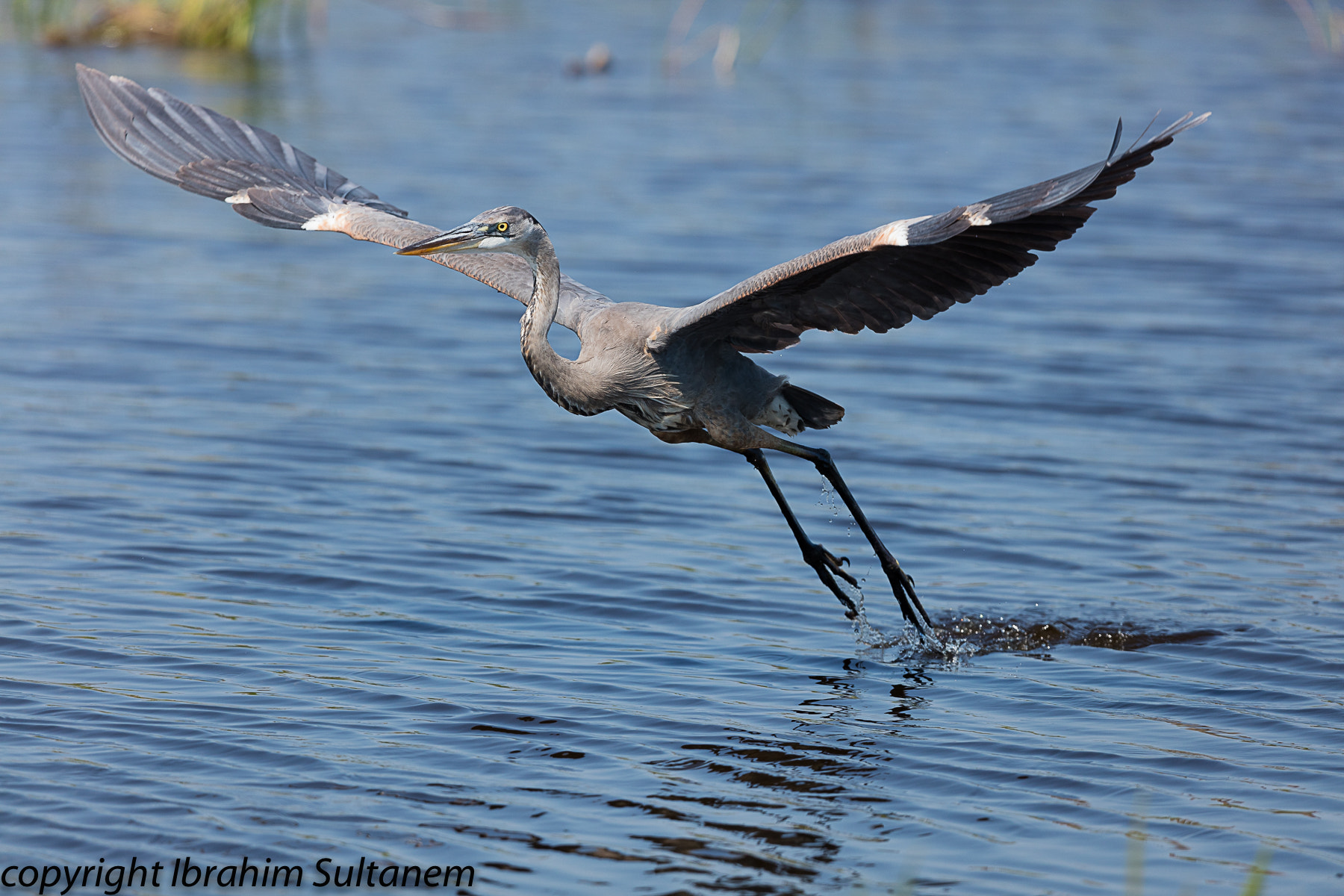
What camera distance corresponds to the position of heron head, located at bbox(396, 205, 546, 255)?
6.59 m

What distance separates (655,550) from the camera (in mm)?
8680

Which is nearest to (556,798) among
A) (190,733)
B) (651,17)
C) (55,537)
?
(190,733)

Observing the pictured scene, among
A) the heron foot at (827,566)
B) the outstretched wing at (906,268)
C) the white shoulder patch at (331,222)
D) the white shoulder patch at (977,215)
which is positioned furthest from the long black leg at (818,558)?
the white shoulder patch at (331,222)

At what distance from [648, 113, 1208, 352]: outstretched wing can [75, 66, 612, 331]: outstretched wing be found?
1.13 metres

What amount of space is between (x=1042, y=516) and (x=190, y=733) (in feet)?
17.2

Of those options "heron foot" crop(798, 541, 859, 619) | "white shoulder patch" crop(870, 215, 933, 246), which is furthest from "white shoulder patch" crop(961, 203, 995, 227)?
"heron foot" crop(798, 541, 859, 619)

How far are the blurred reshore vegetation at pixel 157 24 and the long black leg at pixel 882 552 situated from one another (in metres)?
17.5

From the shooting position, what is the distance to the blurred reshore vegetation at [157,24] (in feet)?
75.3

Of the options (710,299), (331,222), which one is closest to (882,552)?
(710,299)

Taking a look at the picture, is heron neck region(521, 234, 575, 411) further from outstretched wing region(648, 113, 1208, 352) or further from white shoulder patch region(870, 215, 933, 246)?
white shoulder patch region(870, 215, 933, 246)

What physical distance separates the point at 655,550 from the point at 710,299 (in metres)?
1.85

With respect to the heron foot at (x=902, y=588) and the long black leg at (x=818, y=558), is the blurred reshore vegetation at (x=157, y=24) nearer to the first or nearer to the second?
the long black leg at (x=818, y=558)

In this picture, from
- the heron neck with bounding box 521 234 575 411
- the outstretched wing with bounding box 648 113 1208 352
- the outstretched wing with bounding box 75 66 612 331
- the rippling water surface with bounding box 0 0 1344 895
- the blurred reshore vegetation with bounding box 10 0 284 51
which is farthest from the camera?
the blurred reshore vegetation with bounding box 10 0 284 51

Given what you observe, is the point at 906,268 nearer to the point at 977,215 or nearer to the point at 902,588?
the point at 977,215
